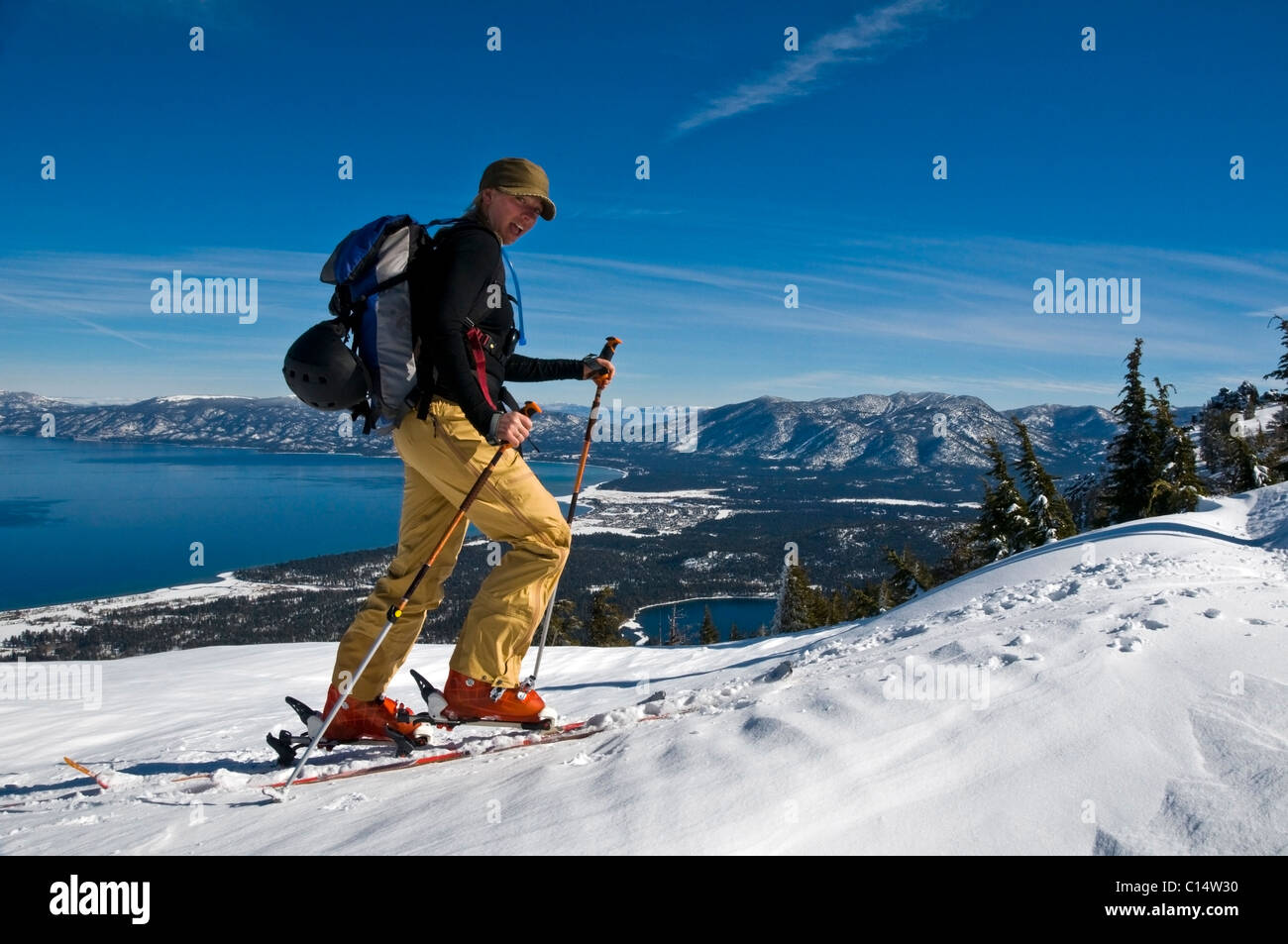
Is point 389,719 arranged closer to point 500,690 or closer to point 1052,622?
point 500,690

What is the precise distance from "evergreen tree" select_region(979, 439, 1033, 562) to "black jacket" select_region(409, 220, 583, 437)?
2561 cm

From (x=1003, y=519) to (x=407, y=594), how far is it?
87.7ft

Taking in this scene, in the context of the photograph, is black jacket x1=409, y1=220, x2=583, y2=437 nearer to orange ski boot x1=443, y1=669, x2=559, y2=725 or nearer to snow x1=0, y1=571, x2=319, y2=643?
orange ski boot x1=443, y1=669, x2=559, y2=725

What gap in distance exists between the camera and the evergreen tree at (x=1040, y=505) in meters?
25.5

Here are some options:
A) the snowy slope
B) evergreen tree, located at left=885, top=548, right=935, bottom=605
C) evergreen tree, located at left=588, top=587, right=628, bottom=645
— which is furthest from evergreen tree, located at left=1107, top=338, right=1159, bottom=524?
the snowy slope

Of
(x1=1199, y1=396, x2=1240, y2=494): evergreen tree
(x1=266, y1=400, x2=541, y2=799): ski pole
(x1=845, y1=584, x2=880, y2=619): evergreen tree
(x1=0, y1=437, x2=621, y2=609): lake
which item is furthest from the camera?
(x1=0, y1=437, x2=621, y2=609): lake

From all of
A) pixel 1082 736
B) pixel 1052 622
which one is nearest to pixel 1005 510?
pixel 1052 622

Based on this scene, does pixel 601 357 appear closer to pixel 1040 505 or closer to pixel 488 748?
→ pixel 488 748

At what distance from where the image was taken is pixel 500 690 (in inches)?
160

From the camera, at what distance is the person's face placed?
A: 384 cm

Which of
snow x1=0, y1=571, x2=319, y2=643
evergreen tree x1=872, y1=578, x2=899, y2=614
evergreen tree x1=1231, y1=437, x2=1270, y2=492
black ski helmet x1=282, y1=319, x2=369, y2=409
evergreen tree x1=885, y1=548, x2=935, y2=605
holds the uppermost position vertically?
Result: black ski helmet x1=282, y1=319, x2=369, y2=409

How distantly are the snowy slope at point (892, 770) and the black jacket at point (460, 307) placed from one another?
180 cm

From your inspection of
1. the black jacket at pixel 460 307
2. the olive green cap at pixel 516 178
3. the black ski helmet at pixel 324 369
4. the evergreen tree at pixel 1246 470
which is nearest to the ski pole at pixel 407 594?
the black jacket at pixel 460 307
